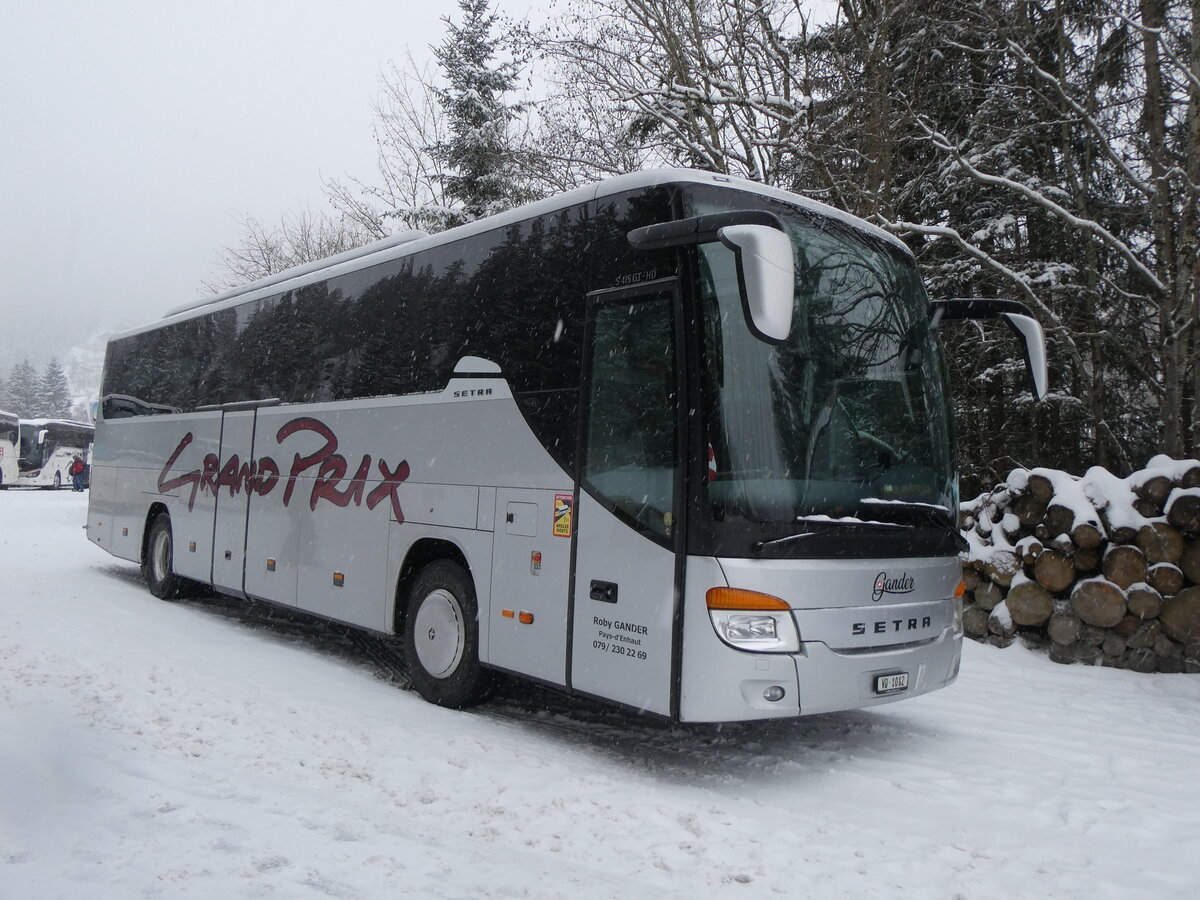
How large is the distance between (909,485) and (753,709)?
1.74m

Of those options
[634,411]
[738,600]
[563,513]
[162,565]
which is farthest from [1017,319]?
[162,565]

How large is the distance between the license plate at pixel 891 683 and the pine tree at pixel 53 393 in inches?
4787

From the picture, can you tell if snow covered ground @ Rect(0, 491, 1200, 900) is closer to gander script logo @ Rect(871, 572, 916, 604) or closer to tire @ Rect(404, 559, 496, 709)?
tire @ Rect(404, 559, 496, 709)

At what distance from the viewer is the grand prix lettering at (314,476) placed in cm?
758

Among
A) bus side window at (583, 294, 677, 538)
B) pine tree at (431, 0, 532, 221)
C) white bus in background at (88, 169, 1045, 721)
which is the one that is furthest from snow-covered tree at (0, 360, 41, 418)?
bus side window at (583, 294, 677, 538)

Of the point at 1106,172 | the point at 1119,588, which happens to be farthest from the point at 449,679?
the point at 1106,172

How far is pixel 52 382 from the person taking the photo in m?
112

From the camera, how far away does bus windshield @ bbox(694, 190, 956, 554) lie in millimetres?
4906

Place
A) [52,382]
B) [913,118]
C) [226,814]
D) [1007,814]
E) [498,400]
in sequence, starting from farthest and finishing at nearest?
1. [52,382]
2. [913,118]
3. [498,400]
4. [1007,814]
5. [226,814]

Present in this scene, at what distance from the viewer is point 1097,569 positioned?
8.40 metres

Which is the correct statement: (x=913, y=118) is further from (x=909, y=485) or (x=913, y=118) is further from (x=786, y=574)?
(x=786, y=574)

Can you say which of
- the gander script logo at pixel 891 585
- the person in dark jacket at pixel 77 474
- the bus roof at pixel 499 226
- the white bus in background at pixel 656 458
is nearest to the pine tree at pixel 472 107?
the bus roof at pixel 499 226

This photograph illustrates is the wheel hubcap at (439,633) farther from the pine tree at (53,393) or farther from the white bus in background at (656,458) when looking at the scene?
the pine tree at (53,393)

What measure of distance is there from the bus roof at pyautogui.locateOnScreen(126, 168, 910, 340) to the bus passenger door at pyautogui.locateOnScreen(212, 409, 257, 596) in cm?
155
